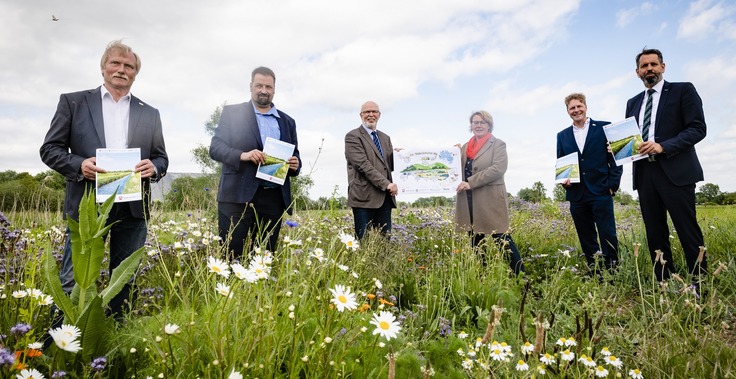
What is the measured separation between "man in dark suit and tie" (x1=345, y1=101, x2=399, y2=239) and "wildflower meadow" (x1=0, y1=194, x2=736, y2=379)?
0.49 metres

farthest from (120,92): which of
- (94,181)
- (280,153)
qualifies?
(280,153)

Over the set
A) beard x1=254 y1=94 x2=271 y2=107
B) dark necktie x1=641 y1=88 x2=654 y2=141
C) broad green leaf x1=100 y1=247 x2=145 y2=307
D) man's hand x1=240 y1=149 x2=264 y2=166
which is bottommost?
broad green leaf x1=100 y1=247 x2=145 y2=307

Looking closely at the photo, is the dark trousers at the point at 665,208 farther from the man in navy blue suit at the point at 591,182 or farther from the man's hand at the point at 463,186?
the man's hand at the point at 463,186

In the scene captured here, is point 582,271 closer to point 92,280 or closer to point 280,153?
point 280,153

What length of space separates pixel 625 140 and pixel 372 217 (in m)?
2.89

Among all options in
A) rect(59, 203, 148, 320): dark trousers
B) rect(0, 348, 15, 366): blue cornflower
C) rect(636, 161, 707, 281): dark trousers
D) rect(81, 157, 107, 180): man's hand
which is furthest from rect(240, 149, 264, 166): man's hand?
rect(636, 161, 707, 281): dark trousers

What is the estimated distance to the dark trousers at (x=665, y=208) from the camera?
14.7 ft

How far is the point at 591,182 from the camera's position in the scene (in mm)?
5285

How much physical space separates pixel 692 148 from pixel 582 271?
189 cm

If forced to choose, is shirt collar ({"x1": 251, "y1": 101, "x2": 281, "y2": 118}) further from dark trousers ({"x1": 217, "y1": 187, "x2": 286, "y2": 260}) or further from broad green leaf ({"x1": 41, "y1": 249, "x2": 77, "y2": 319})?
broad green leaf ({"x1": 41, "y1": 249, "x2": 77, "y2": 319})

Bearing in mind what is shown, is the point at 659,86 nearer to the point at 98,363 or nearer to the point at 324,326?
the point at 324,326

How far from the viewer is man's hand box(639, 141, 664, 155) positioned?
14.6ft

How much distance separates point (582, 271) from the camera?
5598mm

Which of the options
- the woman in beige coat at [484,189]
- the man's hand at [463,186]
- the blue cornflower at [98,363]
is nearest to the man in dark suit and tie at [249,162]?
the man's hand at [463,186]
